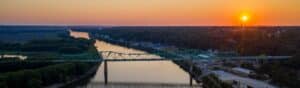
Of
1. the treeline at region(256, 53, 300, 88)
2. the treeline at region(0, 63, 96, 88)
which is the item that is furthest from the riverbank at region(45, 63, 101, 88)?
the treeline at region(256, 53, 300, 88)

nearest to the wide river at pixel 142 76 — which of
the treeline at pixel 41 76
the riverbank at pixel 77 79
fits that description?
the riverbank at pixel 77 79

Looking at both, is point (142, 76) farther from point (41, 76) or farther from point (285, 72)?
point (285, 72)

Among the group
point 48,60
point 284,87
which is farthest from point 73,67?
point 284,87

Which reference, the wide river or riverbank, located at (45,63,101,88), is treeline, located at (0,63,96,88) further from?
the wide river

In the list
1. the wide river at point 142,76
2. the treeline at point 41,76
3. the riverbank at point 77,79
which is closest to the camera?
the treeline at point 41,76

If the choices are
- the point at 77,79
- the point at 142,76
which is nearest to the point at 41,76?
the point at 77,79

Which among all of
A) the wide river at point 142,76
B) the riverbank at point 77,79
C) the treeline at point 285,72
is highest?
the treeline at point 285,72

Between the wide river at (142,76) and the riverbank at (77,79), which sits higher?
the riverbank at (77,79)

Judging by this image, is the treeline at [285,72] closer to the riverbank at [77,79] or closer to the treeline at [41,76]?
the riverbank at [77,79]
